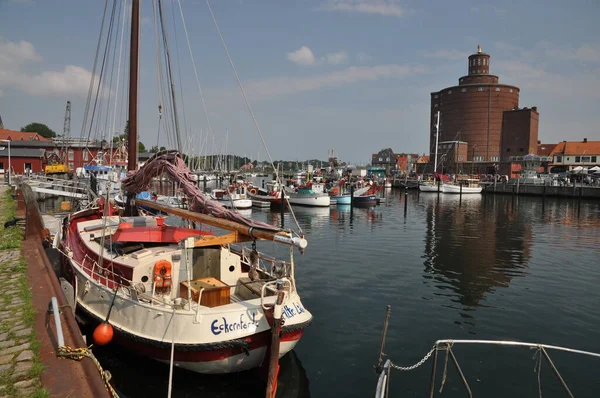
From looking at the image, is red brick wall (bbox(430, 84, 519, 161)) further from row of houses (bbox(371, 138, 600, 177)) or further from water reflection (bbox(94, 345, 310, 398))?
water reflection (bbox(94, 345, 310, 398))

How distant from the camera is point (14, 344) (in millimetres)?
7262

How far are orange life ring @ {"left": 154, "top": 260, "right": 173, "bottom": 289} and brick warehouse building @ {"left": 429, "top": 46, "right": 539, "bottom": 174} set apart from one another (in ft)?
361

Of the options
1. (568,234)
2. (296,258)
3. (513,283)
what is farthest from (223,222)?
(568,234)

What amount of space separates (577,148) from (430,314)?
10998 centimetres

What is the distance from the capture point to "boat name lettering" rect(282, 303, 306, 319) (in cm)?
918

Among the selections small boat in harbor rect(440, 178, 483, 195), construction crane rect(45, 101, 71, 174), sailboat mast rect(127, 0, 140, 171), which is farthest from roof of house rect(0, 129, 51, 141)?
small boat in harbor rect(440, 178, 483, 195)

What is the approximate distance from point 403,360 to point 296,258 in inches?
463

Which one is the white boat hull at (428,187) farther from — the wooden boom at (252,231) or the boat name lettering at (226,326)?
the boat name lettering at (226,326)

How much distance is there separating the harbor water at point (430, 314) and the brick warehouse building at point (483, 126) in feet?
282

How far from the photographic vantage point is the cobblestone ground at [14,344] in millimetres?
6062

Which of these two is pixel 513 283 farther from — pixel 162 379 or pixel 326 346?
pixel 162 379

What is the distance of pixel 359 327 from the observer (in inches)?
519

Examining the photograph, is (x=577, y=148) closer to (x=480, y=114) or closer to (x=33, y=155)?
(x=480, y=114)

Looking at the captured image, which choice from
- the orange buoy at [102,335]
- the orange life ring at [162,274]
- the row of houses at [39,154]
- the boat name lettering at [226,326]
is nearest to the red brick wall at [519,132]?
the row of houses at [39,154]
